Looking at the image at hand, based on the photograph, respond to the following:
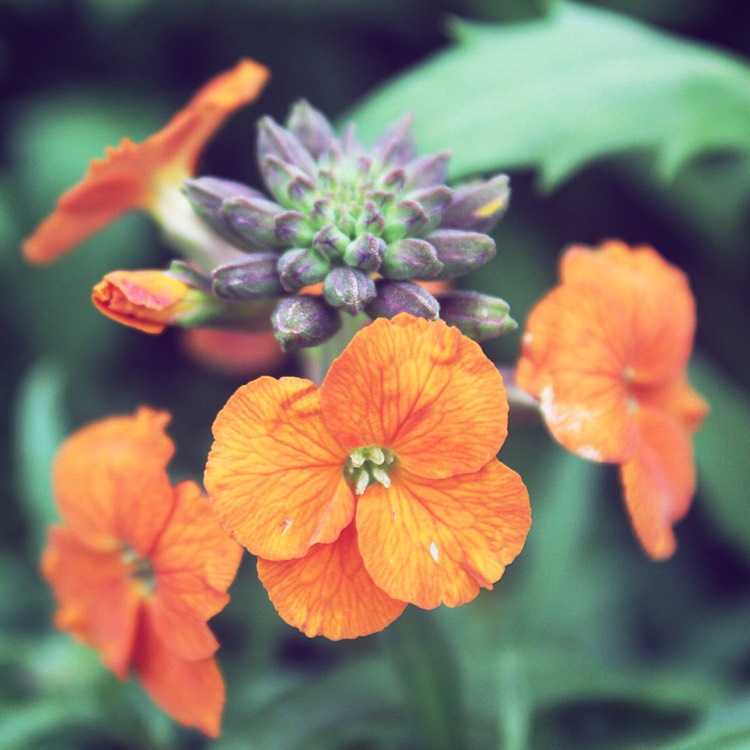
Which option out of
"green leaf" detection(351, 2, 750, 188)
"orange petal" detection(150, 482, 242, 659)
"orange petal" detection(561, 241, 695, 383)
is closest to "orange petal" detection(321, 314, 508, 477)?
"orange petal" detection(150, 482, 242, 659)

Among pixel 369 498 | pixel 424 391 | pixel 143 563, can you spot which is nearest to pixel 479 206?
pixel 424 391

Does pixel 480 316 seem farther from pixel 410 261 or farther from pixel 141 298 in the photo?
pixel 141 298

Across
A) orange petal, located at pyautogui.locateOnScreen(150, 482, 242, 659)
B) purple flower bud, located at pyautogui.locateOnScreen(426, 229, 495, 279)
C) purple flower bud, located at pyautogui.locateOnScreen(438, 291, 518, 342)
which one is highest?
purple flower bud, located at pyautogui.locateOnScreen(426, 229, 495, 279)

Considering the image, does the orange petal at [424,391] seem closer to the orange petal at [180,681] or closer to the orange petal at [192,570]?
the orange petal at [192,570]

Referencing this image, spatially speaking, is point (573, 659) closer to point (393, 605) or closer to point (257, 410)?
point (393, 605)

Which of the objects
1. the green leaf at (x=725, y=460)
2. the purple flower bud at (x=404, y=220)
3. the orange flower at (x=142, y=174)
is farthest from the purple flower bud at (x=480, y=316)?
the green leaf at (x=725, y=460)

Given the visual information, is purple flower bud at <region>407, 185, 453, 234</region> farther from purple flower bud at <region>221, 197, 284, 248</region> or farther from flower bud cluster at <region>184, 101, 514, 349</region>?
purple flower bud at <region>221, 197, 284, 248</region>
